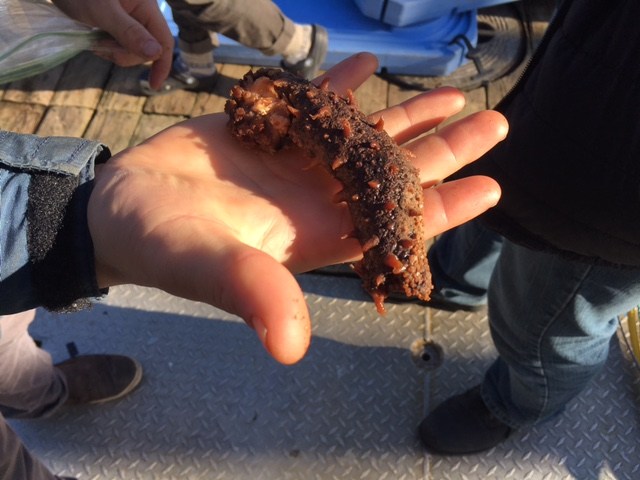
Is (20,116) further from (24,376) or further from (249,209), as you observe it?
(249,209)

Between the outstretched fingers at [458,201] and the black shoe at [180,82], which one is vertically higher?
the outstretched fingers at [458,201]

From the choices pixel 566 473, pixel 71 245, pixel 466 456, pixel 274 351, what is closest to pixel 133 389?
pixel 71 245

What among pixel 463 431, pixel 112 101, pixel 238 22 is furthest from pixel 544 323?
pixel 112 101

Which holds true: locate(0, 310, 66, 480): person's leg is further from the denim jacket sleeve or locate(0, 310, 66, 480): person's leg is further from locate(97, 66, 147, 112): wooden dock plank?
locate(97, 66, 147, 112): wooden dock plank

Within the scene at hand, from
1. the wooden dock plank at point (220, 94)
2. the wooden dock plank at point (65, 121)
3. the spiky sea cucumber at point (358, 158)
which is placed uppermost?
the spiky sea cucumber at point (358, 158)

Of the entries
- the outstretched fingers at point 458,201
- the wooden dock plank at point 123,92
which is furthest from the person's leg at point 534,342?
the wooden dock plank at point 123,92

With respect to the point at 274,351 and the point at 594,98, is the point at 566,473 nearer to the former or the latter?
the point at 594,98

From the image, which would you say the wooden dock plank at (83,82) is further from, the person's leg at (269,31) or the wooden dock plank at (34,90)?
the person's leg at (269,31)
